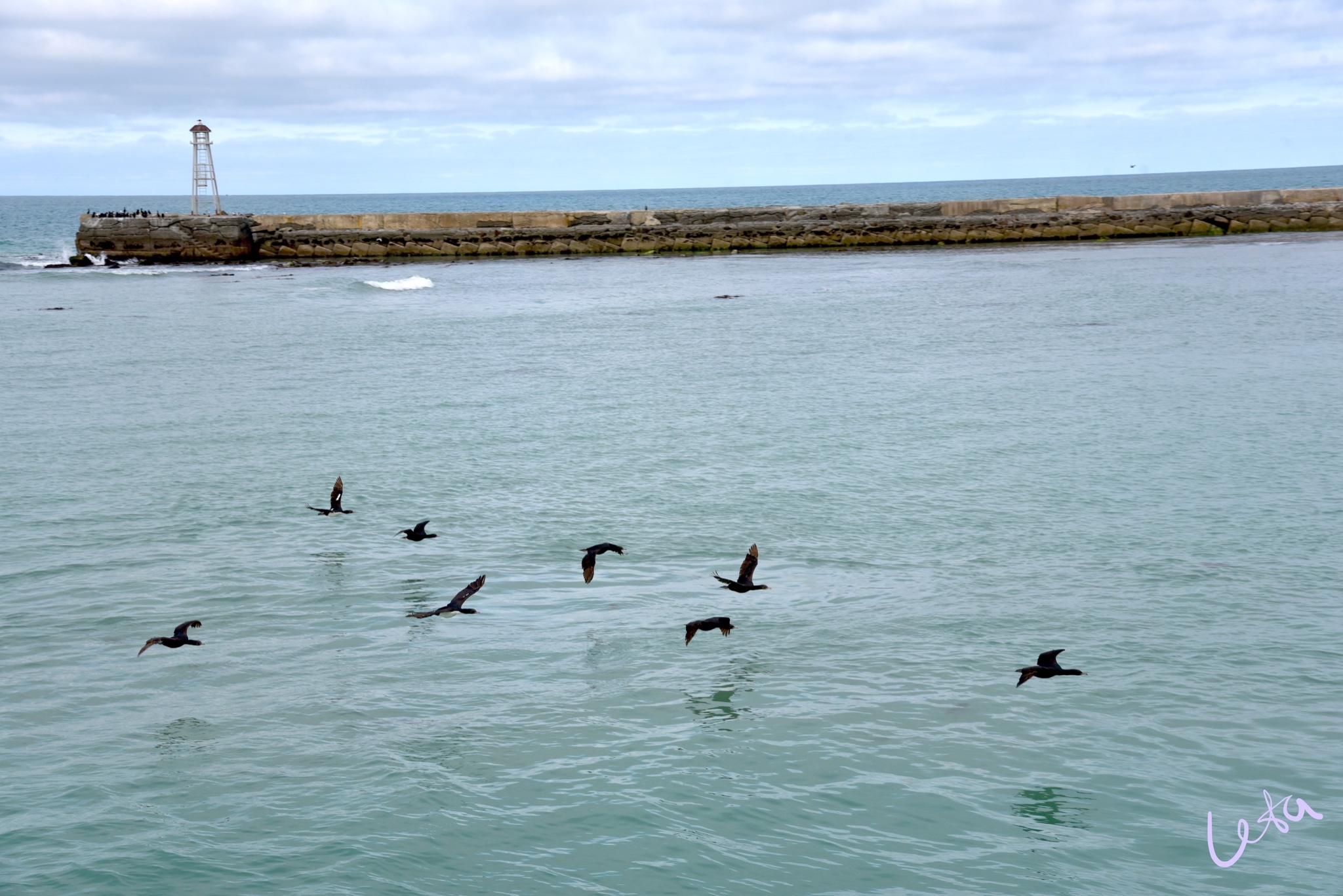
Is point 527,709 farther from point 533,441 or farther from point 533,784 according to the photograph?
point 533,441

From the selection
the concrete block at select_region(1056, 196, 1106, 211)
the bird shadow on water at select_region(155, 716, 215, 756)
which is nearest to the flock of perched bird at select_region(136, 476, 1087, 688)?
the bird shadow on water at select_region(155, 716, 215, 756)

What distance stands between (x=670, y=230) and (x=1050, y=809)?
49922 millimetres

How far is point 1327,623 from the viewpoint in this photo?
920 cm

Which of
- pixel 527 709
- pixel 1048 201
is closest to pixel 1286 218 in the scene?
pixel 1048 201

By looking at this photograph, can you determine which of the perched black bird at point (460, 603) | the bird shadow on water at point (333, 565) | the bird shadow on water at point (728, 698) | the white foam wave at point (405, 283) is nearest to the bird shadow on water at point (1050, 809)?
the bird shadow on water at point (728, 698)

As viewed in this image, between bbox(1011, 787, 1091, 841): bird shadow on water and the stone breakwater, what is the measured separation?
49273 mm

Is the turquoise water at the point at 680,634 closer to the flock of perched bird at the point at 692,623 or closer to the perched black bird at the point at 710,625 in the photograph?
the flock of perched bird at the point at 692,623

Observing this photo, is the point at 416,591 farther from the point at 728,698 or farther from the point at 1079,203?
the point at 1079,203

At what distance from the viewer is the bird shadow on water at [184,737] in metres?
7.61

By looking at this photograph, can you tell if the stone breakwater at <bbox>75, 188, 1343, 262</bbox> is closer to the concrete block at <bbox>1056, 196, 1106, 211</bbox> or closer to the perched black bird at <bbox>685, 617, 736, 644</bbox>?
the concrete block at <bbox>1056, 196, 1106, 211</bbox>

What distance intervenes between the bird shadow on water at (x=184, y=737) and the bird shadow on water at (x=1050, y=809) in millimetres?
5019

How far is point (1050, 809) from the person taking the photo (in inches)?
265

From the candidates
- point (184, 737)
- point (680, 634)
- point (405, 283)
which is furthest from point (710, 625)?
point (405, 283)

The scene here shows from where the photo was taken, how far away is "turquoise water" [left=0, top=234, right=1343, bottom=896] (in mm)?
6508
